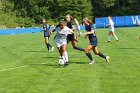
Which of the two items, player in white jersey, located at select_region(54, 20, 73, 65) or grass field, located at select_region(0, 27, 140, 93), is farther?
player in white jersey, located at select_region(54, 20, 73, 65)

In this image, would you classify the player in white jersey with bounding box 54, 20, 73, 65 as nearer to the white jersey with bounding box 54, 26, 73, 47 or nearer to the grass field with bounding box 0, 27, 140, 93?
the white jersey with bounding box 54, 26, 73, 47

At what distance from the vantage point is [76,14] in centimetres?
9562

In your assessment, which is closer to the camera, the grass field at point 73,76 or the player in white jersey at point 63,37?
the grass field at point 73,76

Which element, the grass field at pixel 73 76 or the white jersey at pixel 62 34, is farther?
the white jersey at pixel 62 34

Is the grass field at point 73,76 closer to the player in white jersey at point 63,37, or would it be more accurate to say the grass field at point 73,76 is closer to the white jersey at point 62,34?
the player in white jersey at point 63,37

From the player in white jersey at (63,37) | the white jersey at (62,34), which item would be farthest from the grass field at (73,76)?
the white jersey at (62,34)

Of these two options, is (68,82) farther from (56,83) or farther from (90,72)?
(90,72)

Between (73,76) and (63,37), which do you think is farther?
(63,37)

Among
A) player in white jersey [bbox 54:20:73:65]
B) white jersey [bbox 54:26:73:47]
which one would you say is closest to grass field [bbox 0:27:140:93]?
player in white jersey [bbox 54:20:73:65]

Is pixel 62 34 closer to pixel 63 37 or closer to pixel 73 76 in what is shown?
pixel 63 37

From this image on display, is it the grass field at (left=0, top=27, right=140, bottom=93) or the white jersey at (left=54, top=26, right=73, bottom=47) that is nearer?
the grass field at (left=0, top=27, right=140, bottom=93)

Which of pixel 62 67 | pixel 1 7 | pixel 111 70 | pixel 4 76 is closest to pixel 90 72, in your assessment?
pixel 111 70

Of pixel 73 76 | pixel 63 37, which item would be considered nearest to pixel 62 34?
pixel 63 37

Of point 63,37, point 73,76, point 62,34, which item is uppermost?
point 62,34
